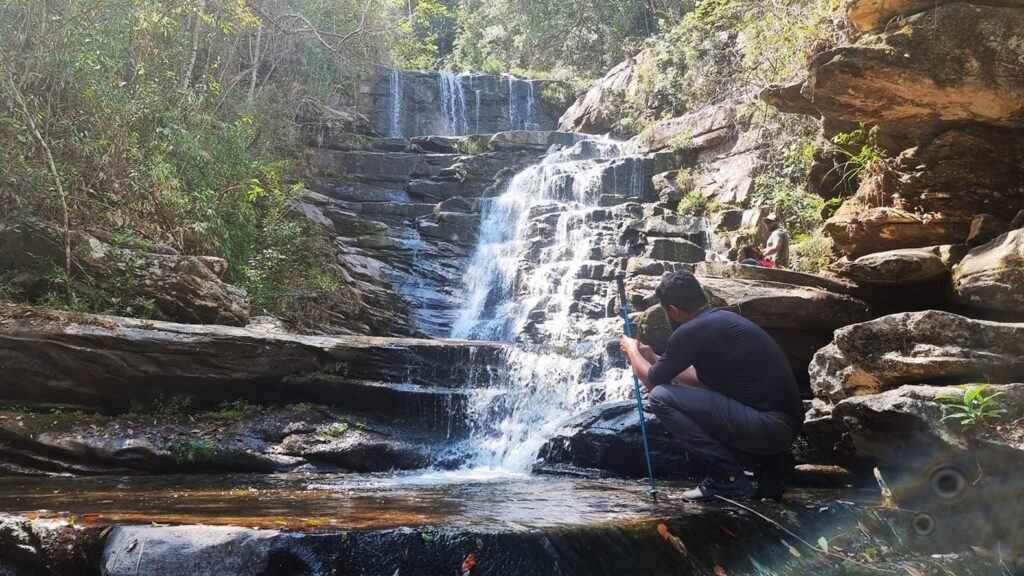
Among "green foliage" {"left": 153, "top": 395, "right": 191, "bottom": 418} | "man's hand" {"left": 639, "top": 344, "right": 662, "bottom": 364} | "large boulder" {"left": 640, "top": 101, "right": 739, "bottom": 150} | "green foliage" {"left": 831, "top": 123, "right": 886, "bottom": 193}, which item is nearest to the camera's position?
→ "man's hand" {"left": 639, "top": 344, "right": 662, "bottom": 364}

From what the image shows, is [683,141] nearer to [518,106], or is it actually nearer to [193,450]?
[518,106]

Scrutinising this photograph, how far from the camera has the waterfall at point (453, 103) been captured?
83.6ft

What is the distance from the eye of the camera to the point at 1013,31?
211 inches

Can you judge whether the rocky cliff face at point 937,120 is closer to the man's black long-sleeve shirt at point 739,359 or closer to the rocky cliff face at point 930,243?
the rocky cliff face at point 930,243

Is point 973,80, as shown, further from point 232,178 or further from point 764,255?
point 232,178

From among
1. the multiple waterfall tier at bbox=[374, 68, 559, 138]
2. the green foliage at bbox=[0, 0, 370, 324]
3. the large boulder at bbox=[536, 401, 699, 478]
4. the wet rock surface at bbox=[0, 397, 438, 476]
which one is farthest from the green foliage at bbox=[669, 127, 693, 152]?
the large boulder at bbox=[536, 401, 699, 478]

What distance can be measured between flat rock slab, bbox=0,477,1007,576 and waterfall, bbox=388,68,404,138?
21.5 m

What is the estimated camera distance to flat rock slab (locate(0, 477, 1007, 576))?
3016 millimetres

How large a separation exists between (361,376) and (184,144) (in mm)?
4978

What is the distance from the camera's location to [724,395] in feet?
13.9

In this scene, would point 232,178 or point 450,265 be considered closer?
point 232,178

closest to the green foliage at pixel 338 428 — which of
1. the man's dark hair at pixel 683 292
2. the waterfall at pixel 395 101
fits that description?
the man's dark hair at pixel 683 292

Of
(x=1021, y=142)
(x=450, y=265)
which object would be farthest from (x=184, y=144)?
(x=1021, y=142)

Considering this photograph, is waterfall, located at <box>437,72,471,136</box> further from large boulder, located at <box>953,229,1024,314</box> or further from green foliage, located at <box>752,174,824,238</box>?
large boulder, located at <box>953,229,1024,314</box>
